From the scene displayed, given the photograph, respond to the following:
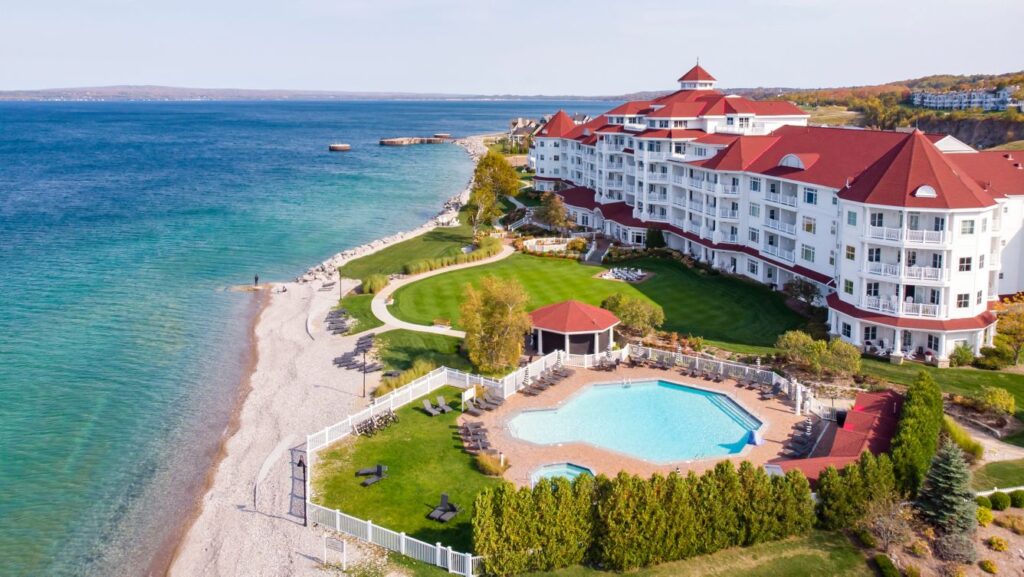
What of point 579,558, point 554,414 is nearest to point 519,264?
point 554,414

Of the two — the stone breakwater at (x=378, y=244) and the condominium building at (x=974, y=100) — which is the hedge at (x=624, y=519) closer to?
the stone breakwater at (x=378, y=244)

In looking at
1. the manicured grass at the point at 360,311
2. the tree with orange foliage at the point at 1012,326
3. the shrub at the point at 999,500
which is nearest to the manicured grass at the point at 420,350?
the manicured grass at the point at 360,311

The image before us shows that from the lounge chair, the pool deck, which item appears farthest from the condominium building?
the lounge chair

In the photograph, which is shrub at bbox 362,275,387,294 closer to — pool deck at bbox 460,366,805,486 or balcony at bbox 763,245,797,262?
pool deck at bbox 460,366,805,486

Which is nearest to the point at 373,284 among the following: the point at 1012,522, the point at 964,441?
the point at 964,441

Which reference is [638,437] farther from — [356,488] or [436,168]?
[436,168]

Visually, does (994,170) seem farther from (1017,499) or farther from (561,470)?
(561,470)
